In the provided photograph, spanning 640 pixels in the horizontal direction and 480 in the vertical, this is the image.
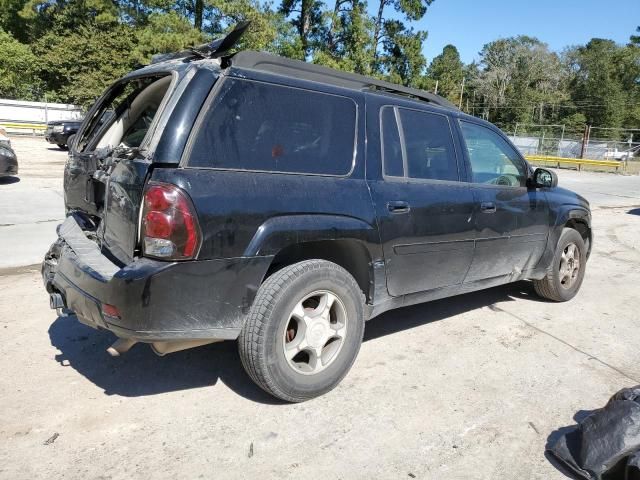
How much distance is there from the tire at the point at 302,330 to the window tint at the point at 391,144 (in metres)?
0.81

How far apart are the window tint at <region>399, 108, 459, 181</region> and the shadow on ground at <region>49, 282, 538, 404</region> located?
4.56 feet

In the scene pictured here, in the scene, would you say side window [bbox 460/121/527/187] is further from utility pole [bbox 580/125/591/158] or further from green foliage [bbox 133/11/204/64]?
utility pole [bbox 580/125/591/158]

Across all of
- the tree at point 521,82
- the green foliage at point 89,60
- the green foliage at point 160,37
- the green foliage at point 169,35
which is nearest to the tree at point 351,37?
the green foliage at point 160,37

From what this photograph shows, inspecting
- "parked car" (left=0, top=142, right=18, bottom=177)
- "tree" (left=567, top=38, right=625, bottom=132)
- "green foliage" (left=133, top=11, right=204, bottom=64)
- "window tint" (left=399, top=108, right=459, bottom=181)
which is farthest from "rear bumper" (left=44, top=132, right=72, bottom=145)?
"tree" (left=567, top=38, right=625, bottom=132)

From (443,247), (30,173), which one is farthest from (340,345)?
(30,173)

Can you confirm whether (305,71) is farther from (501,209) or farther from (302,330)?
(501,209)

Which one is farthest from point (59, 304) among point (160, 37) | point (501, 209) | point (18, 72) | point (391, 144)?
point (18, 72)

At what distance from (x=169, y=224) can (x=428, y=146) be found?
211 cm

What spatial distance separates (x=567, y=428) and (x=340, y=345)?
1378 mm

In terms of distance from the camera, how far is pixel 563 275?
17.6 feet

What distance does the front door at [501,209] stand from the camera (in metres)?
4.21

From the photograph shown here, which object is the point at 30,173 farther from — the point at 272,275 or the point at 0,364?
the point at 272,275

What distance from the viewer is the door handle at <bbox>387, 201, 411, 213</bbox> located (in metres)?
3.44

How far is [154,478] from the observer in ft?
8.14
